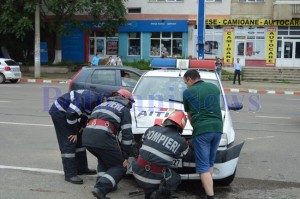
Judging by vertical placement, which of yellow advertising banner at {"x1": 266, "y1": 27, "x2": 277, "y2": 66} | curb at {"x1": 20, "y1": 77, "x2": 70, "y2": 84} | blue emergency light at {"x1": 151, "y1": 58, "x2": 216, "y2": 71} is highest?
yellow advertising banner at {"x1": 266, "y1": 27, "x2": 277, "y2": 66}

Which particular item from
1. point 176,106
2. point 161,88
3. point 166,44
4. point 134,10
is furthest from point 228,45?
point 176,106

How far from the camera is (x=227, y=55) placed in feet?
110

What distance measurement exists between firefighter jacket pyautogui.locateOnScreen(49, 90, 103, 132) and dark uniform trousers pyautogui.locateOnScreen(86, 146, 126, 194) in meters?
0.67

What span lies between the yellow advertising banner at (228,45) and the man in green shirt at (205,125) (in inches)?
1135

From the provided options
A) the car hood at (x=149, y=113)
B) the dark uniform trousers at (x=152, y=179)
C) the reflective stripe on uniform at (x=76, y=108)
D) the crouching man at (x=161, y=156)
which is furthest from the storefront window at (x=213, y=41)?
Result: the dark uniform trousers at (x=152, y=179)

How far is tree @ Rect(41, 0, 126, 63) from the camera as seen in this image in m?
29.4

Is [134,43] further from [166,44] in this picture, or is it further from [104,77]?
[104,77]

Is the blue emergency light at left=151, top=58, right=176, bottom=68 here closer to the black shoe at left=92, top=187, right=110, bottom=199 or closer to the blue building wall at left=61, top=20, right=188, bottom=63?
the black shoe at left=92, top=187, right=110, bottom=199

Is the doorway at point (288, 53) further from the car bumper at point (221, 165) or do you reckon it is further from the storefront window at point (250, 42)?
the car bumper at point (221, 165)

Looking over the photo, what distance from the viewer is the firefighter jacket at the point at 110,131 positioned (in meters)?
5.20

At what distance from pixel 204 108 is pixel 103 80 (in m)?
6.58

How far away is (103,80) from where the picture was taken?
450 inches

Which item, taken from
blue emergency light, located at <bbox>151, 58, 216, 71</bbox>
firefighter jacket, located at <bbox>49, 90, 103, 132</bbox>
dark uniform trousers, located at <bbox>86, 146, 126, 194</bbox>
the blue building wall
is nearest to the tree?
the blue building wall

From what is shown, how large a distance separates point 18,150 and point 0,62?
1738 centimetres
